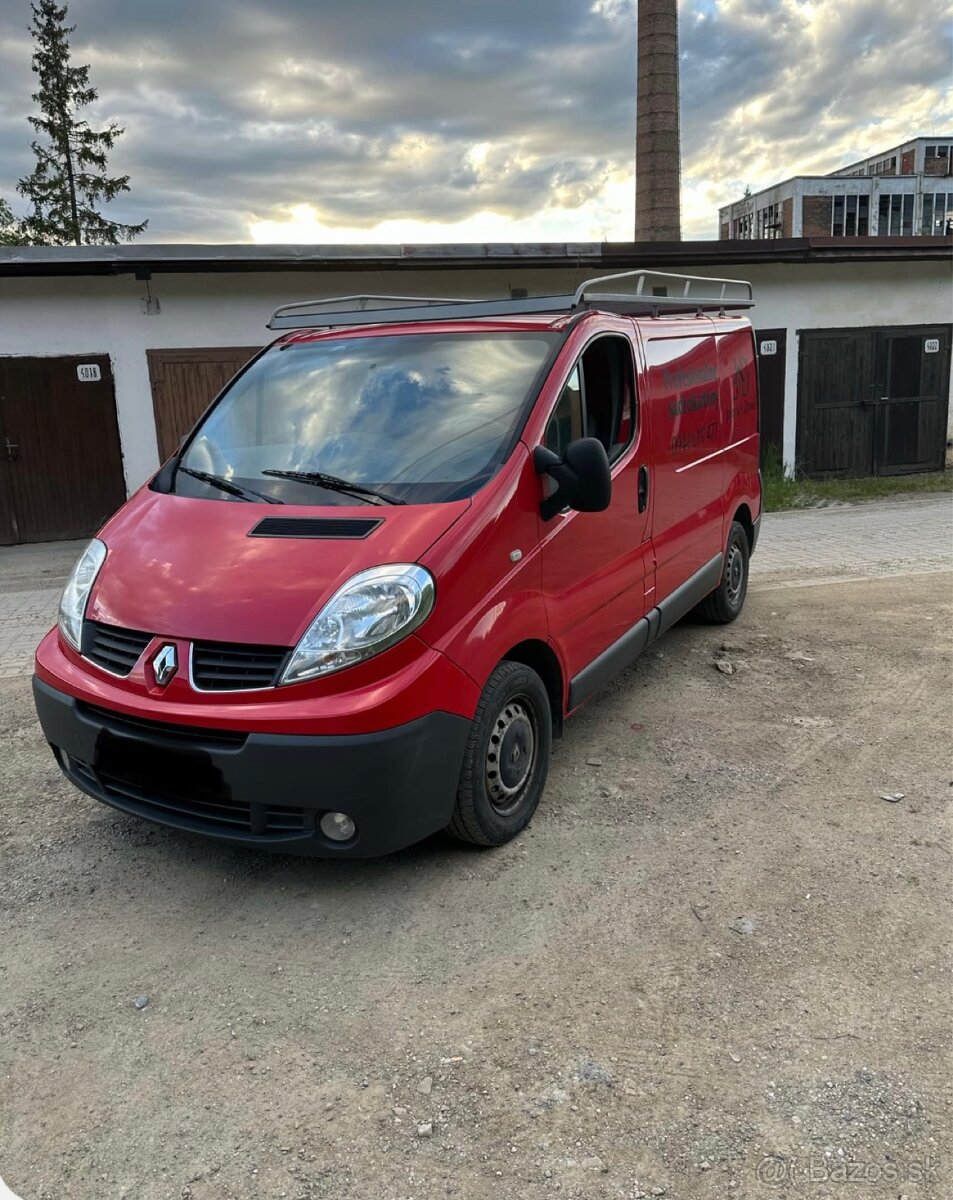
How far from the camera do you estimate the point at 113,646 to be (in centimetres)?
316

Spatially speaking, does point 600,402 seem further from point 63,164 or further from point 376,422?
point 63,164

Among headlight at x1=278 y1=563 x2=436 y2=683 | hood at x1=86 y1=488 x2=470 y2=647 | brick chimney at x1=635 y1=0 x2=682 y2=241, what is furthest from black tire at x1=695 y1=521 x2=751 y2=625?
brick chimney at x1=635 y1=0 x2=682 y2=241

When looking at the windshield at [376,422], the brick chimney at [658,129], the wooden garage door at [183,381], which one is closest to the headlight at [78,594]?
the windshield at [376,422]

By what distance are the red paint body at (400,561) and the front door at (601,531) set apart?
13 mm

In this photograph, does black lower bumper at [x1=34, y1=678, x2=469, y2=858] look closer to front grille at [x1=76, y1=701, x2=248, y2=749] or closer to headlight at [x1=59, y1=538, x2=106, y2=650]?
front grille at [x1=76, y1=701, x2=248, y2=749]

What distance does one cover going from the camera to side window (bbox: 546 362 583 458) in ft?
12.1

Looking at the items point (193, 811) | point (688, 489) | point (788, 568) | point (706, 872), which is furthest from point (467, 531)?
point (788, 568)

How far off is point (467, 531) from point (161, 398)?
27.8 feet

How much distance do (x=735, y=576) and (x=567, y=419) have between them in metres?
3.13

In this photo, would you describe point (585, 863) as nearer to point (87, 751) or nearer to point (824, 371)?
point (87, 751)

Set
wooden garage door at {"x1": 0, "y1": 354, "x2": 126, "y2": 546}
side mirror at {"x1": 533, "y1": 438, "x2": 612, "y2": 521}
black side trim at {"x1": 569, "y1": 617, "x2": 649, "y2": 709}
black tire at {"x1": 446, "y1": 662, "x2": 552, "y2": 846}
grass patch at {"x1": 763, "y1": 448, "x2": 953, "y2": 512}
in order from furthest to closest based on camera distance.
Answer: grass patch at {"x1": 763, "y1": 448, "x2": 953, "y2": 512}, wooden garage door at {"x1": 0, "y1": 354, "x2": 126, "y2": 546}, black side trim at {"x1": 569, "y1": 617, "x2": 649, "y2": 709}, side mirror at {"x1": 533, "y1": 438, "x2": 612, "y2": 521}, black tire at {"x1": 446, "y1": 662, "x2": 552, "y2": 846}

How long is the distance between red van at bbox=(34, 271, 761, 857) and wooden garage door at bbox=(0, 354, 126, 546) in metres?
6.66

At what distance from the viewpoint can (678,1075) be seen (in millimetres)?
2365

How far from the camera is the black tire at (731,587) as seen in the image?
6.27 m
